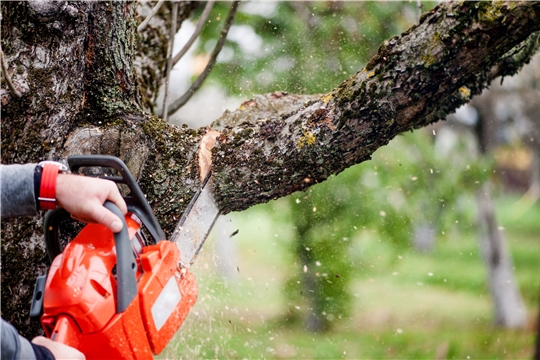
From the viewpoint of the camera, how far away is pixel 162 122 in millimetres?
1807

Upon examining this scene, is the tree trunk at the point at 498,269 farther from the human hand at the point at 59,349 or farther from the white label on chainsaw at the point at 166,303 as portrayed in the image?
the human hand at the point at 59,349

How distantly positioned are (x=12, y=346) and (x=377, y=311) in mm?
7104

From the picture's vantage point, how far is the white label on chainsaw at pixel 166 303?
4.48ft

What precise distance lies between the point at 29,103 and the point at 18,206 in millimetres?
482

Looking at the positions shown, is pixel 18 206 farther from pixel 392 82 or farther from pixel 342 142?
pixel 392 82

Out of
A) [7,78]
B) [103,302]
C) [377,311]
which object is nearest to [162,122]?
[7,78]

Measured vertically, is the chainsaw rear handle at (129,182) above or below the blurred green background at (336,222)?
below

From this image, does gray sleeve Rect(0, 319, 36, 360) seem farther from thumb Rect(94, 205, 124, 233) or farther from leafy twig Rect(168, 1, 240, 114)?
leafy twig Rect(168, 1, 240, 114)

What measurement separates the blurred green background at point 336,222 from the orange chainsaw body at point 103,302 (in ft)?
1.48

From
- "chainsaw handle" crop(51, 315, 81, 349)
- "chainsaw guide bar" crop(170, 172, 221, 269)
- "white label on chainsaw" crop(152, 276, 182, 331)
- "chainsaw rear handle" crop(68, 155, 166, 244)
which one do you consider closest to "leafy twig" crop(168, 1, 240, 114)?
"chainsaw guide bar" crop(170, 172, 221, 269)

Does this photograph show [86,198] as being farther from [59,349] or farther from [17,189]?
[59,349]

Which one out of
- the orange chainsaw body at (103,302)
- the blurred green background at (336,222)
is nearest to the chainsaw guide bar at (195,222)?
the blurred green background at (336,222)

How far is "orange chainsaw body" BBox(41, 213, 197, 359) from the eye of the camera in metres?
1.25

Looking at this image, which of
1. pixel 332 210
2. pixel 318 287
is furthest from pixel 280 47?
pixel 318 287
